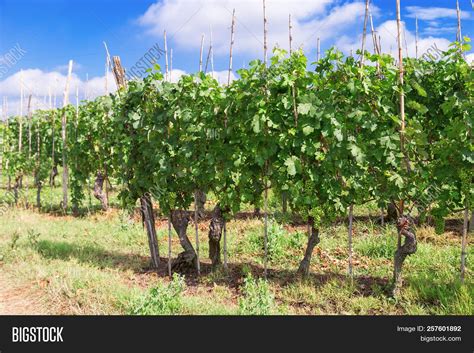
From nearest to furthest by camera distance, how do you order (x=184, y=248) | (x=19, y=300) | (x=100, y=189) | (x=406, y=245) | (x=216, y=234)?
(x=406, y=245) < (x=19, y=300) < (x=216, y=234) < (x=184, y=248) < (x=100, y=189)

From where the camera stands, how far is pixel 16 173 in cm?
1596

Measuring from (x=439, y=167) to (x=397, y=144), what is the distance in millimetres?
620

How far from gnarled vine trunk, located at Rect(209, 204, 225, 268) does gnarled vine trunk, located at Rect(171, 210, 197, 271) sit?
1.14 ft

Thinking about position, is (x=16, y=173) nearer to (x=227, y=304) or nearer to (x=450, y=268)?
(x=227, y=304)

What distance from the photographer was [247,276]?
7027mm

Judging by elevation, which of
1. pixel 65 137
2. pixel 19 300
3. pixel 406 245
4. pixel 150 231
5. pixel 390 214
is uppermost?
pixel 65 137

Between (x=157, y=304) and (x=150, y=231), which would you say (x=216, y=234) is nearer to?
(x=150, y=231)

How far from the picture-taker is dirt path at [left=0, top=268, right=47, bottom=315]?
6.15m

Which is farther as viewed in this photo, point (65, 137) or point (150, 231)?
point (65, 137)

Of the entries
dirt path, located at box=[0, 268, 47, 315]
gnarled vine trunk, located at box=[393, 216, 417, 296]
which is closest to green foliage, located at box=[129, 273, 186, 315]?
dirt path, located at box=[0, 268, 47, 315]

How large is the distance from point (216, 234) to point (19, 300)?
3.18m

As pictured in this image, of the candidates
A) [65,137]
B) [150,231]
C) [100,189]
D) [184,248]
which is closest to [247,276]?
[184,248]

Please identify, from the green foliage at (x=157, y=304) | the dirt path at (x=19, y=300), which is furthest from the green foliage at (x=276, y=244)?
the dirt path at (x=19, y=300)

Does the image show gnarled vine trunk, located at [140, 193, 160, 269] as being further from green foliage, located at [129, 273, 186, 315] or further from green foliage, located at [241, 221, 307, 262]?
green foliage, located at [129, 273, 186, 315]
